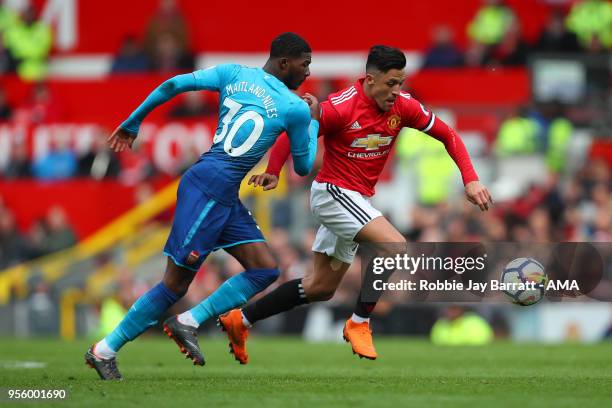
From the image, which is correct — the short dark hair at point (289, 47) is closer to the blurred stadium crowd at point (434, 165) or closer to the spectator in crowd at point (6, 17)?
the blurred stadium crowd at point (434, 165)

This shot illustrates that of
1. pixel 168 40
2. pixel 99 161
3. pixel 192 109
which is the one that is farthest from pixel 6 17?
pixel 192 109

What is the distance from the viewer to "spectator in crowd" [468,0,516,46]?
22.8 metres

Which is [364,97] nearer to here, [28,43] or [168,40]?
[168,40]

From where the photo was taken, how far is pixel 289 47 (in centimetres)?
927

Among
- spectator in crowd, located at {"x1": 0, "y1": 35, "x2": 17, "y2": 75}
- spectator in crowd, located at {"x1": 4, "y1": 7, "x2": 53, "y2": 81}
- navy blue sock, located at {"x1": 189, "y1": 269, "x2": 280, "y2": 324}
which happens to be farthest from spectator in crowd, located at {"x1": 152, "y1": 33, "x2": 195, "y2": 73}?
navy blue sock, located at {"x1": 189, "y1": 269, "x2": 280, "y2": 324}

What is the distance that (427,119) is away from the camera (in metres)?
10.0

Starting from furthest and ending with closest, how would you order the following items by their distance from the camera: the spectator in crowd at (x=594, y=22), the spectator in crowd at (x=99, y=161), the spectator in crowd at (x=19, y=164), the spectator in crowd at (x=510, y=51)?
1. the spectator in crowd at (x=594, y=22)
2. the spectator in crowd at (x=510, y=51)
3. the spectator in crowd at (x=19, y=164)
4. the spectator in crowd at (x=99, y=161)

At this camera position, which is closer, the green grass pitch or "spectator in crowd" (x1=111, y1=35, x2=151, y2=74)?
the green grass pitch

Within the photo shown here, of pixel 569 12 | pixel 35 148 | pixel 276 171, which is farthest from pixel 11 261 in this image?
pixel 276 171

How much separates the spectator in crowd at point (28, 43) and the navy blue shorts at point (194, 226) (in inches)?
648

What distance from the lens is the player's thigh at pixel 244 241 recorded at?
30.7ft

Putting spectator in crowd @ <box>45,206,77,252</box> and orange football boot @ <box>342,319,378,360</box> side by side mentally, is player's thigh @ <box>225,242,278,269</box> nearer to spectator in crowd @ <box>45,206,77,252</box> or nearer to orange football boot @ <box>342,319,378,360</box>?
orange football boot @ <box>342,319,378,360</box>

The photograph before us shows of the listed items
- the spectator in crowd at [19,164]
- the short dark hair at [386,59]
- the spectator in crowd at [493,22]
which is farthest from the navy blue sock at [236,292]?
the spectator in crowd at [493,22]

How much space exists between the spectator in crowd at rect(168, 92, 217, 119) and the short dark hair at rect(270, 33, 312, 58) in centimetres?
1207
